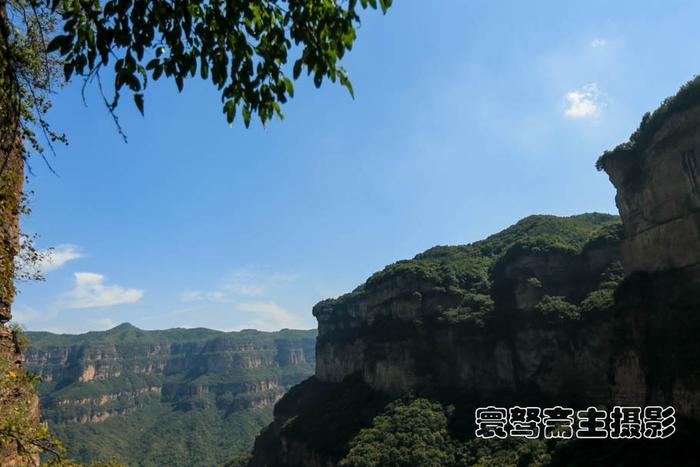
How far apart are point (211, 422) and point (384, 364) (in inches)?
4559

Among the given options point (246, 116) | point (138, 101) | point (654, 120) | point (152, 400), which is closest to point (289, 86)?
point (246, 116)

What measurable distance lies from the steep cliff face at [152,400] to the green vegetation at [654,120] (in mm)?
124556

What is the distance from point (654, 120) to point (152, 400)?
19379 centimetres

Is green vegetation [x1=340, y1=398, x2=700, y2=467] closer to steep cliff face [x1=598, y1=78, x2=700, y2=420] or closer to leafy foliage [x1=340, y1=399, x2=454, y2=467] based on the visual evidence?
leafy foliage [x1=340, y1=399, x2=454, y2=467]

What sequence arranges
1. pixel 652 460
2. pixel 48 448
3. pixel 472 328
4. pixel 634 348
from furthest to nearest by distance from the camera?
pixel 472 328
pixel 634 348
pixel 652 460
pixel 48 448

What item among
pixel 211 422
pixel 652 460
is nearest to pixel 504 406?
pixel 652 460

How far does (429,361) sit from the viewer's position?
5409cm

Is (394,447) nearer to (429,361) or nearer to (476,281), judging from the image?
(429,361)

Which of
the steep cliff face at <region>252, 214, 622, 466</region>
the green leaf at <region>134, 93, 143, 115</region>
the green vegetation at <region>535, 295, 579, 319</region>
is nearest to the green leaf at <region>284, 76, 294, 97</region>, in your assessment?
the green leaf at <region>134, 93, 143, 115</region>

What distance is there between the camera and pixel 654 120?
1298 inches

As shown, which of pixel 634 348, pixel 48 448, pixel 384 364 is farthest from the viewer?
pixel 384 364

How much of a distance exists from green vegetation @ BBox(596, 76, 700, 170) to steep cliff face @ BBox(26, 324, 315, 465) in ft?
409

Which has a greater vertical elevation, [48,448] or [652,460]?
[48,448]

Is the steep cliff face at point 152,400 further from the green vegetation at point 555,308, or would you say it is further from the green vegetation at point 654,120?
the green vegetation at point 654,120
